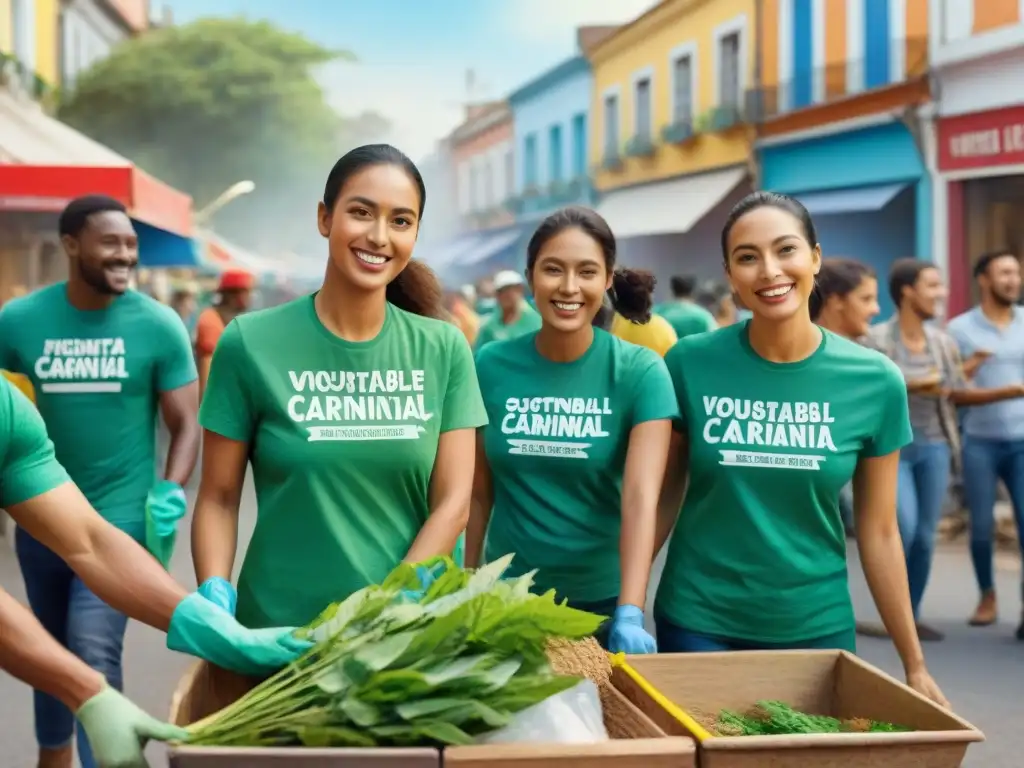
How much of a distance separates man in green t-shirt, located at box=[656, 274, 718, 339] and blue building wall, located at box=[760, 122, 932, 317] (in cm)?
863

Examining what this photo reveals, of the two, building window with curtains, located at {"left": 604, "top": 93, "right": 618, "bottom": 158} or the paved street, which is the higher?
building window with curtains, located at {"left": 604, "top": 93, "right": 618, "bottom": 158}

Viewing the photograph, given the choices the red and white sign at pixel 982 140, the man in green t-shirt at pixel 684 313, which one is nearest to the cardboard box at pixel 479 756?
the man in green t-shirt at pixel 684 313

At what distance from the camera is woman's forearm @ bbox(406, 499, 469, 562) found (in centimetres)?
331

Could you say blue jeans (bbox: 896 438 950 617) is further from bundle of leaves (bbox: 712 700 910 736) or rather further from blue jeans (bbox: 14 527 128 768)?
bundle of leaves (bbox: 712 700 910 736)

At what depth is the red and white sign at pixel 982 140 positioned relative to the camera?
17797 mm

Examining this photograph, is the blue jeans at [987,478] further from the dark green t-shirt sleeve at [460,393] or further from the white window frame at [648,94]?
the white window frame at [648,94]

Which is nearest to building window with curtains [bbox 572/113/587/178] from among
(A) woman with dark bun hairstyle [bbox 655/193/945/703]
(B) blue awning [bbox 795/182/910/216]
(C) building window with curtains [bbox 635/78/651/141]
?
(C) building window with curtains [bbox 635/78/651/141]

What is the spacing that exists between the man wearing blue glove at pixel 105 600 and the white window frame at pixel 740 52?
80.2 ft

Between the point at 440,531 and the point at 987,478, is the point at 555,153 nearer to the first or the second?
the point at 987,478

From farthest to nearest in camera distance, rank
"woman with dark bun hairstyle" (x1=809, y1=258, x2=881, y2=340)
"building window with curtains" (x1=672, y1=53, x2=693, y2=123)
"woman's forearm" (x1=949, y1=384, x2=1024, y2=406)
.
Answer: "building window with curtains" (x1=672, y1=53, x2=693, y2=123) → "woman's forearm" (x1=949, y1=384, x2=1024, y2=406) → "woman with dark bun hairstyle" (x1=809, y1=258, x2=881, y2=340)

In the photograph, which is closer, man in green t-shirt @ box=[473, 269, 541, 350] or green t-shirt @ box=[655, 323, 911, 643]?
green t-shirt @ box=[655, 323, 911, 643]

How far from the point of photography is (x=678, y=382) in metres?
3.92

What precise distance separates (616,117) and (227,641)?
35.0 metres

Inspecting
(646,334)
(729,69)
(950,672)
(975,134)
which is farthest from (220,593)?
(729,69)
